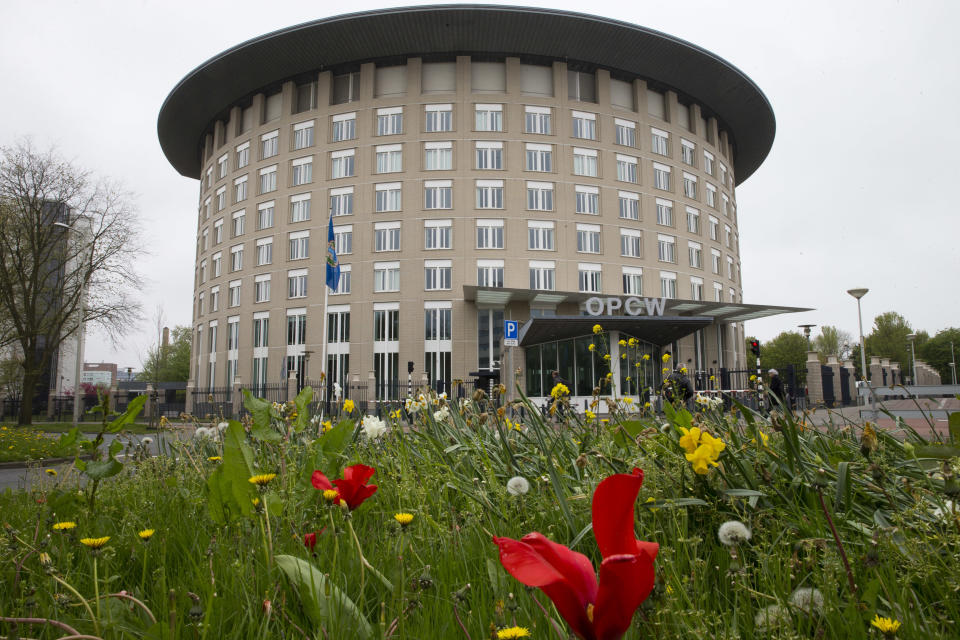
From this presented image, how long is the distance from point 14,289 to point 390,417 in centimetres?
2763

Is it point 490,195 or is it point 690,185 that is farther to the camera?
point 690,185

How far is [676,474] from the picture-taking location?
2.07m

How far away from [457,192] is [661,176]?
45.3 ft

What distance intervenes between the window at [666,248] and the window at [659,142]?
5.83m

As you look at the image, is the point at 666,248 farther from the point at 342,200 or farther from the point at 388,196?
the point at 342,200

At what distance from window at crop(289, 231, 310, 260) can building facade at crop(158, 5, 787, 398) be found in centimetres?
11

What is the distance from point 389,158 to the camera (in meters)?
33.5

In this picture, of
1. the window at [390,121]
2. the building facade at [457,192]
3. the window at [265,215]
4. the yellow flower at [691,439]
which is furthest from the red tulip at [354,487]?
the window at [265,215]

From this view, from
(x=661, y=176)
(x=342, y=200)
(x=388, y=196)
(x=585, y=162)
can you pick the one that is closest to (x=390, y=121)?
(x=388, y=196)

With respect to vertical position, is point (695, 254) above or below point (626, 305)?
above

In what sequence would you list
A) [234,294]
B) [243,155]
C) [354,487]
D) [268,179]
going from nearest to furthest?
[354,487] → [268,179] → [234,294] → [243,155]

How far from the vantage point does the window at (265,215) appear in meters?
35.8

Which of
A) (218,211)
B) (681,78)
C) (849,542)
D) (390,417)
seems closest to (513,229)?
(681,78)

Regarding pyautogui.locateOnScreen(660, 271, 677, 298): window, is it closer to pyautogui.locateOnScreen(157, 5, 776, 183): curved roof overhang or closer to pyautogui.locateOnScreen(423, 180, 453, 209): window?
pyautogui.locateOnScreen(157, 5, 776, 183): curved roof overhang
